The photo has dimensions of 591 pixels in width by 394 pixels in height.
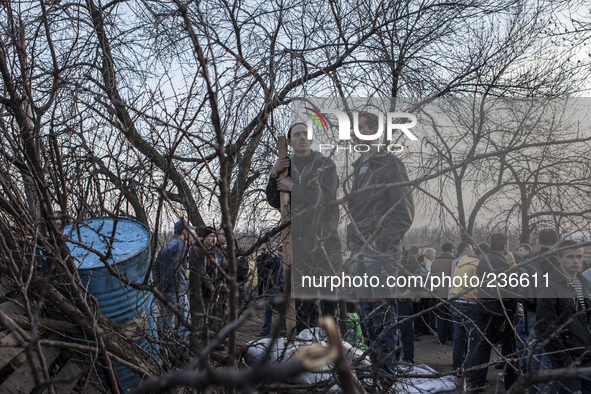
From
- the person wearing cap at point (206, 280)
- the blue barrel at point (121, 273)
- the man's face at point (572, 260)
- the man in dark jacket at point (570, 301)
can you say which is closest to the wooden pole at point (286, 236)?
the person wearing cap at point (206, 280)

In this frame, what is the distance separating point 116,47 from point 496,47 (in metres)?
4.14

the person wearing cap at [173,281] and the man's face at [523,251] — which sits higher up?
the man's face at [523,251]

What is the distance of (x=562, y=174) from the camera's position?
7.45 feet

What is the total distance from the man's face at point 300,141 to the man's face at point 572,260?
191cm

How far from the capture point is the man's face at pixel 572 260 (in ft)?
9.58

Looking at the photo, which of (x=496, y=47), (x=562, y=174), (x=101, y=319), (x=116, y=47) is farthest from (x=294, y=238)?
(x=116, y=47)

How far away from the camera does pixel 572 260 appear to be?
9.62 ft

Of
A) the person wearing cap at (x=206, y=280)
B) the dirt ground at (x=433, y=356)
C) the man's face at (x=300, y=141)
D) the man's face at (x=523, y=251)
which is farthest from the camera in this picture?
the dirt ground at (x=433, y=356)

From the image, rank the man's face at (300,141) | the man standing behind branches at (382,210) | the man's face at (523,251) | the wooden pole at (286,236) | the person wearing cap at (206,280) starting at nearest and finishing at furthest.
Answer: the person wearing cap at (206,280) < the man standing behind branches at (382,210) < the man's face at (523,251) < the wooden pole at (286,236) < the man's face at (300,141)

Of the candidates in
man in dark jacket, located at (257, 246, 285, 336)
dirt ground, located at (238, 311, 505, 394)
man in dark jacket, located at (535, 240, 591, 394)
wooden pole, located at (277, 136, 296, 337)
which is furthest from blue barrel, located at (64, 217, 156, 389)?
man in dark jacket, located at (535, 240, 591, 394)

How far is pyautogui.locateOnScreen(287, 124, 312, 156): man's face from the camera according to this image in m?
2.84

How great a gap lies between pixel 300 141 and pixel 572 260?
6.76 feet

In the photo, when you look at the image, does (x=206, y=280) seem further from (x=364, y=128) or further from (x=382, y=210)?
(x=364, y=128)

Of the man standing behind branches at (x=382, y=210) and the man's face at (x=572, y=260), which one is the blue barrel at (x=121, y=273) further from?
the man's face at (x=572, y=260)
